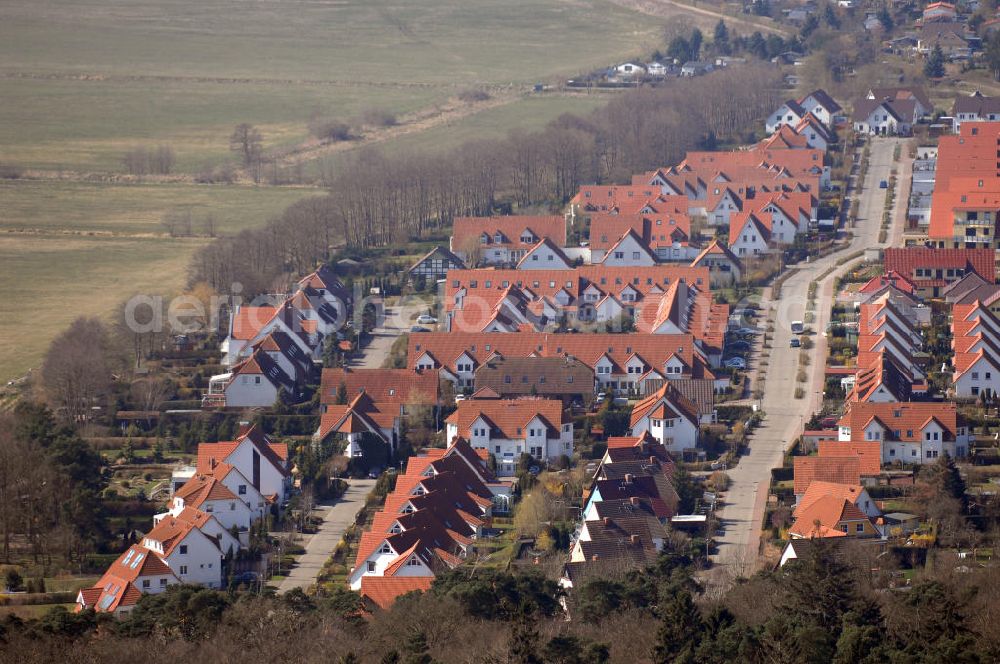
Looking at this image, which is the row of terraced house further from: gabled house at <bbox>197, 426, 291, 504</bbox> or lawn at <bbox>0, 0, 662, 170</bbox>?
lawn at <bbox>0, 0, 662, 170</bbox>

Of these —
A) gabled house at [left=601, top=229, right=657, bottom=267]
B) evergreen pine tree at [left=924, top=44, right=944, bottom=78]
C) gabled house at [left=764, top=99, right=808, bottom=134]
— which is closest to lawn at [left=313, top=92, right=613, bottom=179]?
gabled house at [left=764, top=99, right=808, bottom=134]

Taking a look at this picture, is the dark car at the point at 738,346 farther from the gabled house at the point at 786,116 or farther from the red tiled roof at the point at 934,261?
the gabled house at the point at 786,116

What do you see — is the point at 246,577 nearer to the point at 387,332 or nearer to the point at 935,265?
the point at 387,332

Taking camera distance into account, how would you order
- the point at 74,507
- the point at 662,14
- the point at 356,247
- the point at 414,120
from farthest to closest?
the point at 662,14, the point at 414,120, the point at 356,247, the point at 74,507

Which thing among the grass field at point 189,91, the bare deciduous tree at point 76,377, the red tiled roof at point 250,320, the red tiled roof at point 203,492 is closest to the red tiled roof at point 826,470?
the red tiled roof at point 203,492

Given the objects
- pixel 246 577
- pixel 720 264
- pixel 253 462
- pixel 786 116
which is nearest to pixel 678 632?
pixel 246 577

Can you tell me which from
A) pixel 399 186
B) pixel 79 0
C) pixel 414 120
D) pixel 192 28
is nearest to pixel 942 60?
pixel 414 120

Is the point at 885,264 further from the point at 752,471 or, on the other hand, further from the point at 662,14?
the point at 662,14
